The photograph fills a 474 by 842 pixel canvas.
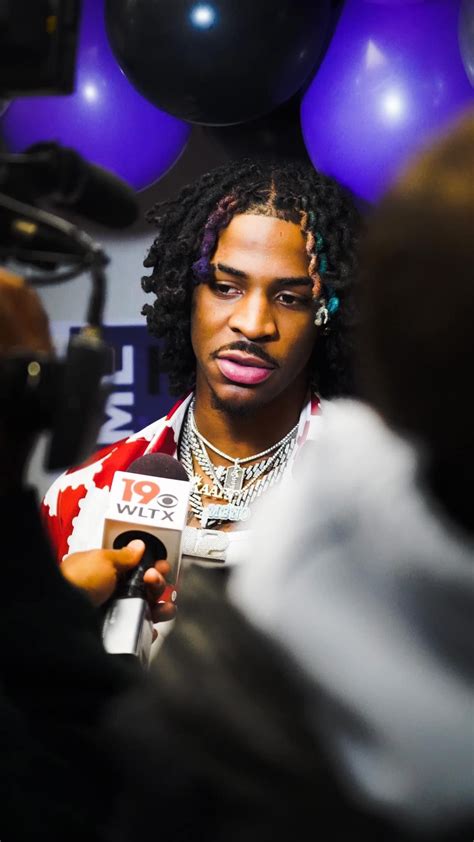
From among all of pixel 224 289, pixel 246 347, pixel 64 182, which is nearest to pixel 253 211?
pixel 224 289

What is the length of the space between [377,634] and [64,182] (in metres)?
0.66

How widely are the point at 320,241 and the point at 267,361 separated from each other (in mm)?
270

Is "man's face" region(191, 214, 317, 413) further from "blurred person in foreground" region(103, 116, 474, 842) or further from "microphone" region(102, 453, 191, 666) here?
"blurred person in foreground" region(103, 116, 474, 842)

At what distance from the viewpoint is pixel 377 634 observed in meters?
0.73

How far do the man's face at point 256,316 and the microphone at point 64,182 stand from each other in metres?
0.72

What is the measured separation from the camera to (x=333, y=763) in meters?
0.72

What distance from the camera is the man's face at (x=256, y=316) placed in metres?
1.90

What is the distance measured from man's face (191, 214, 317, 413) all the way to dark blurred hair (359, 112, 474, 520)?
1150 millimetres

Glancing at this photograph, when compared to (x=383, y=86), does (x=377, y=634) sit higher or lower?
lower

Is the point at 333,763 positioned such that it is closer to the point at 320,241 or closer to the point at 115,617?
the point at 115,617

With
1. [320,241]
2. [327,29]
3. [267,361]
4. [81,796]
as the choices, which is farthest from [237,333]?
[81,796]

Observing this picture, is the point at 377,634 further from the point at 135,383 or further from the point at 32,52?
the point at 135,383

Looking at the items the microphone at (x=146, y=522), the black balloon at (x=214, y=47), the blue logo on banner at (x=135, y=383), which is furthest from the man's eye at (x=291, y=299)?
the blue logo on banner at (x=135, y=383)

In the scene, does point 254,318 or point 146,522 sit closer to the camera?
point 146,522
